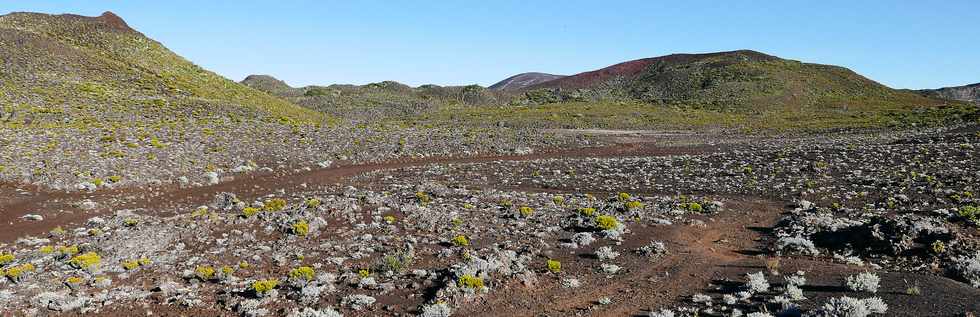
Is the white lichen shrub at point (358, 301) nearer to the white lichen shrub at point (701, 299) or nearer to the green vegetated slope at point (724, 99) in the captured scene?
the white lichen shrub at point (701, 299)

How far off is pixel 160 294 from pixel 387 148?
30.4 metres

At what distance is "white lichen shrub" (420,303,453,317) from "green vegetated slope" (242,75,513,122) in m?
68.6

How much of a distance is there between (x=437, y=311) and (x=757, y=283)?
27.8ft

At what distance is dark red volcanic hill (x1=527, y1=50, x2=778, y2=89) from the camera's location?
5182 inches

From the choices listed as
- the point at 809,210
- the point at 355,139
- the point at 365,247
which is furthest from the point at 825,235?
the point at 355,139

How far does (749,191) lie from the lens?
92.1 ft

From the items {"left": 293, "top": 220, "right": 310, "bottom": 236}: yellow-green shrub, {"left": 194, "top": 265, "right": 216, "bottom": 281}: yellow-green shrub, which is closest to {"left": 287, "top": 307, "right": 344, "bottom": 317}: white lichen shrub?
{"left": 194, "top": 265, "right": 216, "bottom": 281}: yellow-green shrub

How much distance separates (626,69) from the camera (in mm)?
138250

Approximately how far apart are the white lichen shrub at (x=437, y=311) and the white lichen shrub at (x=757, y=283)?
7896mm

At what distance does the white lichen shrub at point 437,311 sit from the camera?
13.2m

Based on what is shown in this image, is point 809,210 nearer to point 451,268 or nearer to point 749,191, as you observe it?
point 749,191

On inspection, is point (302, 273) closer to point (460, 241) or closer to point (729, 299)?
point (460, 241)

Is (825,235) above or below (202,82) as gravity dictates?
below

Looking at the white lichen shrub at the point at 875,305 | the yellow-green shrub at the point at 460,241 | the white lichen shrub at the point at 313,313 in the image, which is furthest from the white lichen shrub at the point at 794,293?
the white lichen shrub at the point at 313,313
